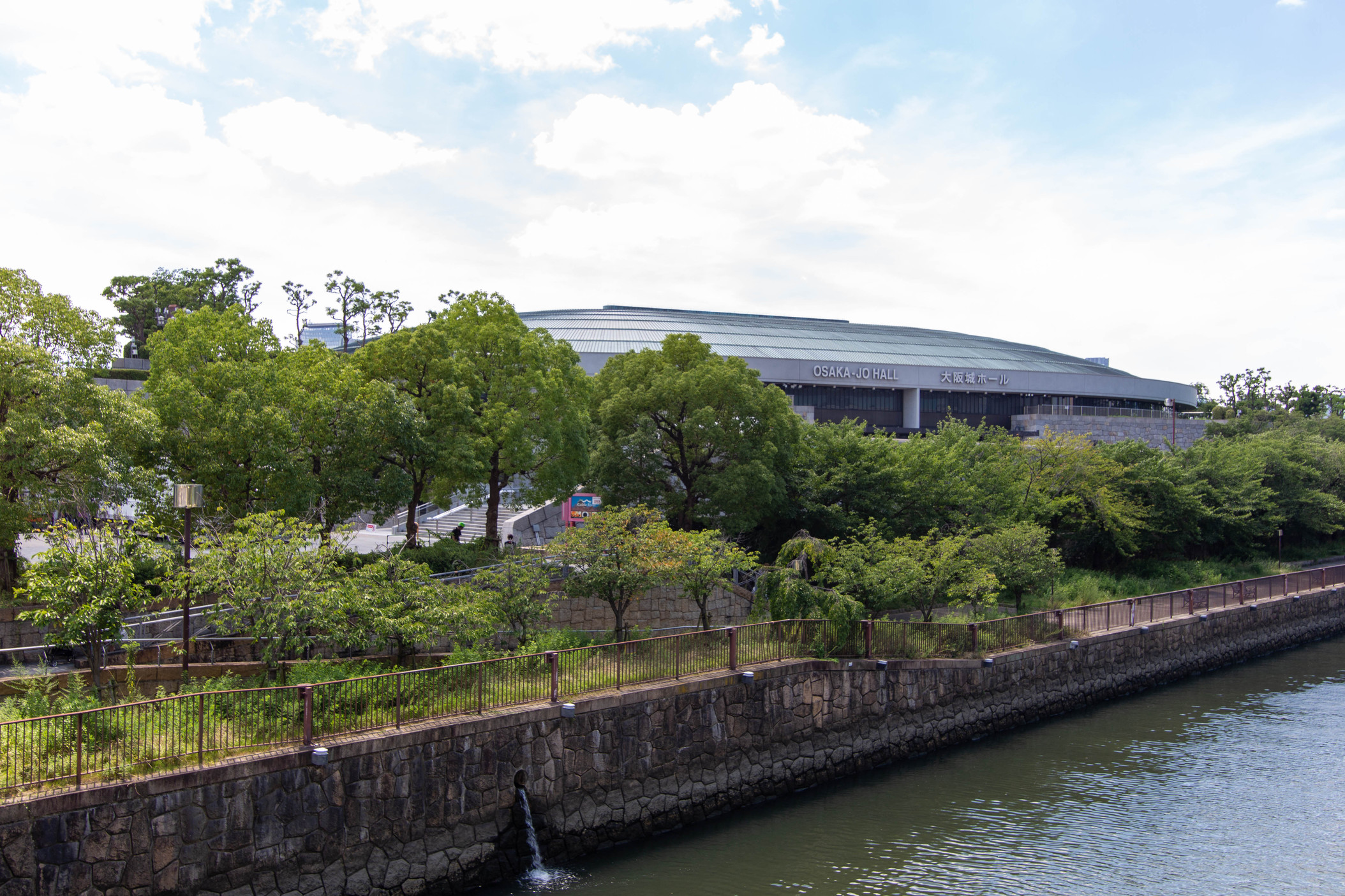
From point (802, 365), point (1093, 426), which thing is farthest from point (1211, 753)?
point (1093, 426)

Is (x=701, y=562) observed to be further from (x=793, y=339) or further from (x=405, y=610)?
(x=793, y=339)

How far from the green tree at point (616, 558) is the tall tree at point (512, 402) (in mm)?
6306

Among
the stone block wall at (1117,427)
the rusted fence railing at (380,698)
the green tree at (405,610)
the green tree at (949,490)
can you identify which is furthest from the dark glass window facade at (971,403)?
the green tree at (405,610)

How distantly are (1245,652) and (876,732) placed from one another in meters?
23.4

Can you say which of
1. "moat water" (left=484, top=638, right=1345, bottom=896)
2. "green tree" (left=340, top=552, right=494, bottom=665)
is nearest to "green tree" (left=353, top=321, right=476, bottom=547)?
"green tree" (left=340, top=552, right=494, bottom=665)

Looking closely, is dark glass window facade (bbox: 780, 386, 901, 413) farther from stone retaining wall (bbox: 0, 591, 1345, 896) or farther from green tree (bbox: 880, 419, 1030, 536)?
stone retaining wall (bbox: 0, 591, 1345, 896)

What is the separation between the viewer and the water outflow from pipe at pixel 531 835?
54.3 ft

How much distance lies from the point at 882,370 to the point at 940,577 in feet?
145

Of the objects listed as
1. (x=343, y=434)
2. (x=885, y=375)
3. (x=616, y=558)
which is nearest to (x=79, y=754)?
(x=616, y=558)

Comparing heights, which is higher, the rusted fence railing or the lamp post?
the lamp post

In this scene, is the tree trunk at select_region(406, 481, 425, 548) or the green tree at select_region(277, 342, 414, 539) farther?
the tree trunk at select_region(406, 481, 425, 548)

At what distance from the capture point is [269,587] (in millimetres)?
17438

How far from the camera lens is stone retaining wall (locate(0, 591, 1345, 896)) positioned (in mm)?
12594

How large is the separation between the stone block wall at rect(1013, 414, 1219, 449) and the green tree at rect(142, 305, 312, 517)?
190 feet
